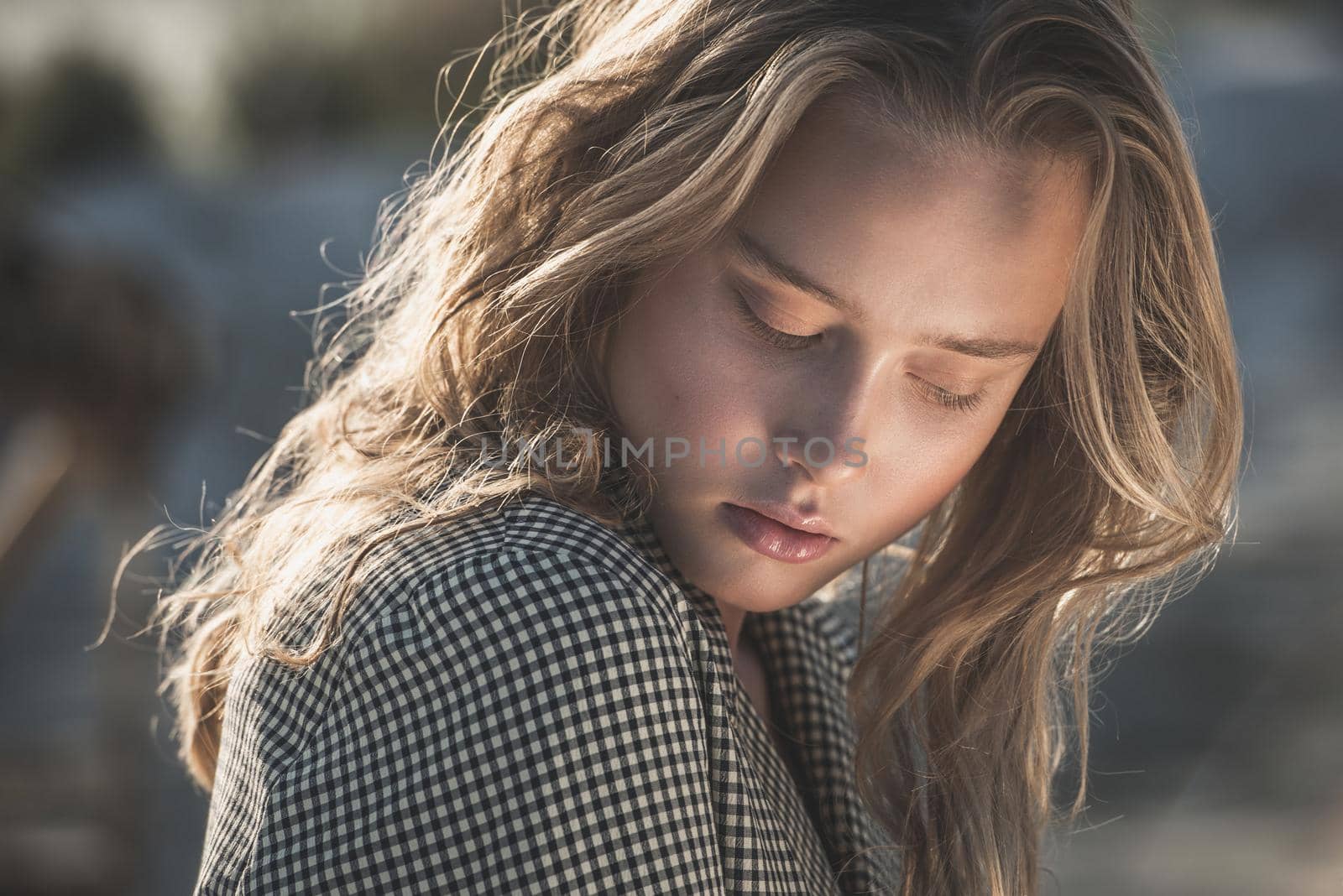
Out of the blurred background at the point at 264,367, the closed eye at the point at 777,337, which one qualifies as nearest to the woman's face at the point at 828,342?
the closed eye at the point at 777,337

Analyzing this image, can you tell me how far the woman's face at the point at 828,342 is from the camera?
779 mm

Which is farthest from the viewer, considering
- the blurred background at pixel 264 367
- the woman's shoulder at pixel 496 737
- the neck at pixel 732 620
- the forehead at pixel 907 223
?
the blurred background at pixel 264 367

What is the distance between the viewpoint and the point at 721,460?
82 centimetres

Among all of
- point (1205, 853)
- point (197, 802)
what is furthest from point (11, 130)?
point (1205, 853)

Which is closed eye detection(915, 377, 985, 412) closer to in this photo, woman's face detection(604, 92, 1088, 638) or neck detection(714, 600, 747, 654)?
woman's face detection(604, 92, 1088, 638)

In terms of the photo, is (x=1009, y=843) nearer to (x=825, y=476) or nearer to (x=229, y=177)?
(x=825, y=476)

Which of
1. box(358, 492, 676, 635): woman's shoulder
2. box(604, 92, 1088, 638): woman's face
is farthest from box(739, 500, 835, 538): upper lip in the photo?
box(358, 492, 676, 635): woman's shoulder

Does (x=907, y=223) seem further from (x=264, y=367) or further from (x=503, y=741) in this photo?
(x=264, y=367)

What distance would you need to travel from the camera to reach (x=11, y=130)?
2895mm

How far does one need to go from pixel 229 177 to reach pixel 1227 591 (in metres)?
2.48

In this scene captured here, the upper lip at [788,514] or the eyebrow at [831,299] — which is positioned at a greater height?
the eyebrow at [831,299]

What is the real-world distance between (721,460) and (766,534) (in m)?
0.06

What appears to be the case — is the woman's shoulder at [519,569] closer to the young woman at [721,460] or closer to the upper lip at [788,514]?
the young woman at [721,460]

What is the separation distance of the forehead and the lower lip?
0.16 meters
